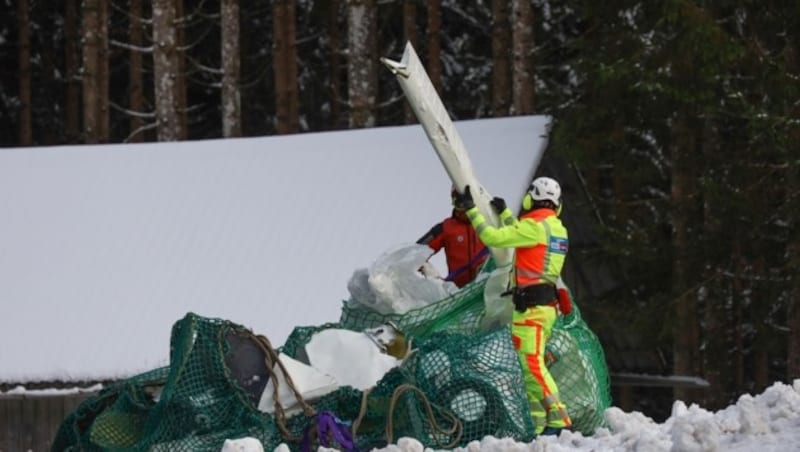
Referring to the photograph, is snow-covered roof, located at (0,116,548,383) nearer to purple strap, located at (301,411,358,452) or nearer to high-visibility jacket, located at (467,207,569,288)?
high-visibility jacket, located at (467,207,569,288)

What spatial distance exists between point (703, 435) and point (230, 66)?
20487 mm

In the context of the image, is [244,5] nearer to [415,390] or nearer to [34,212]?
[34,212]

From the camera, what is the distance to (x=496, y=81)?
30.1 m

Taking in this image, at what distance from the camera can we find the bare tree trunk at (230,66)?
28250 mm

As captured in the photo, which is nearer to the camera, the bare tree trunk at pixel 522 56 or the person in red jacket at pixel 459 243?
the person in red jacket at pixel 459 243

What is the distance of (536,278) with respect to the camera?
38.8ft

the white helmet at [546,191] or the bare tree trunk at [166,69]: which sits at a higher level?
the bare tree trunk at [166,69]

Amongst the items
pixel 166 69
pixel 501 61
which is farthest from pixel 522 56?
pixel 166 69

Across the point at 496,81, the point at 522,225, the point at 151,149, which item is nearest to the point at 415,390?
the point at 522,225

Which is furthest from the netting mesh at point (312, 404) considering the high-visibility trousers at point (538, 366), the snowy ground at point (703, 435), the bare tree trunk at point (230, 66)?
the bare tree trunk at point (230, 66)

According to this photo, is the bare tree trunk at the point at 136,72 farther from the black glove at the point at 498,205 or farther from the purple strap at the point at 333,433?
the purple strap at the point at 333,433

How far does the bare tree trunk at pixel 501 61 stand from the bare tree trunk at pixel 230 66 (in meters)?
4.01

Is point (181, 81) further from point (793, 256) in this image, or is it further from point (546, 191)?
point (546, 191)

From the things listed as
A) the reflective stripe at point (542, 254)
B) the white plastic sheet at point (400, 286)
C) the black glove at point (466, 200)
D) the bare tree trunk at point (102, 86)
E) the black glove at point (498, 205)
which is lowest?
the white plastic sheet at point (400, 286)
